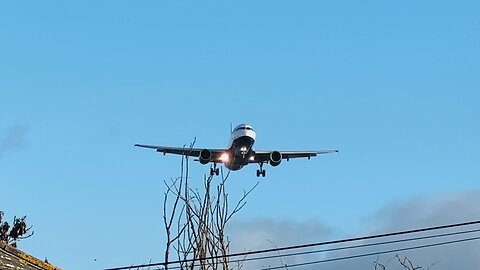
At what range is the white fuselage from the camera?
38.6 meters

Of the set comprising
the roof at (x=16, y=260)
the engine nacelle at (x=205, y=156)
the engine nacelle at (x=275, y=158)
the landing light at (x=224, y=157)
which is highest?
the landing light at (x=224, y=157)

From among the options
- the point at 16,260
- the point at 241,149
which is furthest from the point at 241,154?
the point at 16,260

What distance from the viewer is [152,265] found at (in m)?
9.23

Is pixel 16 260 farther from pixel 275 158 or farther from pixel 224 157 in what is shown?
pixel 224 157

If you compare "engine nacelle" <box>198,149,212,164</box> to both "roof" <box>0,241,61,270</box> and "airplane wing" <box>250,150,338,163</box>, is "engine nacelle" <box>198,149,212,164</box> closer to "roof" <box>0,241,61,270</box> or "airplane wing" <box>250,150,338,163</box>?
"airplane wing" <box>250,150,338,163</box>

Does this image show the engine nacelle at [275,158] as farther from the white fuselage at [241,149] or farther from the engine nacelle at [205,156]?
the engine nacelle at [205,156]

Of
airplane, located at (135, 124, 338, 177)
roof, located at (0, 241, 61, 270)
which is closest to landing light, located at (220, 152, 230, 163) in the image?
airplane, located at (135, 124, 338, 177)

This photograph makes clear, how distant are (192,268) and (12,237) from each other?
18087 millimetres

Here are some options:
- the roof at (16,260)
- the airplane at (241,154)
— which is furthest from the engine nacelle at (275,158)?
the roof at (16,260)

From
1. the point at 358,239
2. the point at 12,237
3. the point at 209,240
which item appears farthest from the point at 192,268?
the point at 12,237

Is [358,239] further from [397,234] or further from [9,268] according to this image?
[9,268]

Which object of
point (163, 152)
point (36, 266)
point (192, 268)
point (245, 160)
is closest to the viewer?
point (36, 266)

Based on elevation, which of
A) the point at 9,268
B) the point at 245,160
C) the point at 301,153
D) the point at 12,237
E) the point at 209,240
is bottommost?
the point at 9,268

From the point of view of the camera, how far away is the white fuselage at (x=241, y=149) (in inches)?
1518
